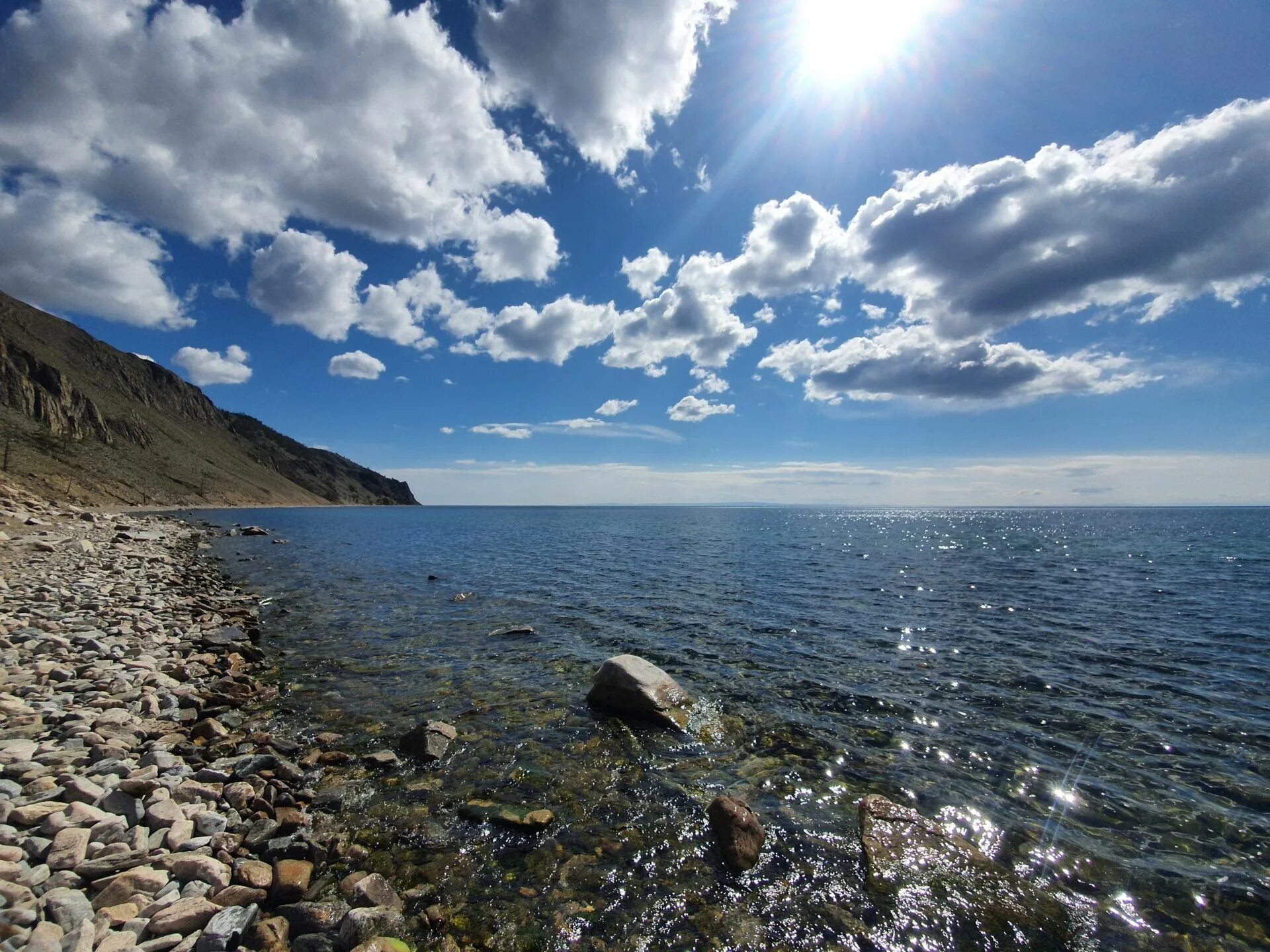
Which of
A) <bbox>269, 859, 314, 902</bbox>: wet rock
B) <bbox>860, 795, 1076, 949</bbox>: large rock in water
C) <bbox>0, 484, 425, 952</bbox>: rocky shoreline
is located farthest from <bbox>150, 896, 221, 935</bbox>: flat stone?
<bbox>860, 795, 1076, 949</bbox>: large rock in water

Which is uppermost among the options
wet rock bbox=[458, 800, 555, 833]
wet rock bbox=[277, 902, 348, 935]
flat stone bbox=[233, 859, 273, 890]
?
flat stone bbox=[233, 859, 273, 890]

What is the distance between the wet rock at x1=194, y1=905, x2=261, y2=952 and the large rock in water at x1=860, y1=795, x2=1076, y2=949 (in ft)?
24.5

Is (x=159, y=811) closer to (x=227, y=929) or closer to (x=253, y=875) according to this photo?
(x=253, y=875)

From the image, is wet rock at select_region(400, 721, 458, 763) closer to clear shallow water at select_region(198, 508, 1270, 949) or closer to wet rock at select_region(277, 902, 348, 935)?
clear shallow water at select_region(198, 508, 1270, 949)

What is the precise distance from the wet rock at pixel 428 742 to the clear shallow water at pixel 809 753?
0.34 metres

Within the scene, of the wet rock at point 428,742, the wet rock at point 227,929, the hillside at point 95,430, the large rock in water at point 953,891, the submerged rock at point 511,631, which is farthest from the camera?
the hillside at point 95,430

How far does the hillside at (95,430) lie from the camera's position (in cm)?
8900

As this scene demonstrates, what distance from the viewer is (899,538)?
75.2 metres

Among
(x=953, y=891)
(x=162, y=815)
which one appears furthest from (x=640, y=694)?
(x=162, y=815)

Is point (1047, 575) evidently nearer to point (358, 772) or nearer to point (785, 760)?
point (785, 760)

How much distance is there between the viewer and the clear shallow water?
6.54 meters

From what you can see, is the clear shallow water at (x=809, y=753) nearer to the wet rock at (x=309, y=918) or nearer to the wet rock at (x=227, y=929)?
the wet rock at (x=309, y=918)

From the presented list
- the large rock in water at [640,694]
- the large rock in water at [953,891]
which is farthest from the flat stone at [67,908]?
the large rock in water at [640,694]

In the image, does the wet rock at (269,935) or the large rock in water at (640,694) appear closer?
the wet rock at (269,935)
